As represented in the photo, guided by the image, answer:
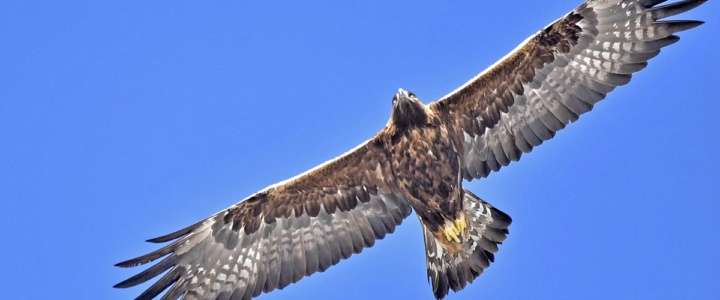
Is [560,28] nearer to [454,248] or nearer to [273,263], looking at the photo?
[454,248]

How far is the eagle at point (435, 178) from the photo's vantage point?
13.1 meters

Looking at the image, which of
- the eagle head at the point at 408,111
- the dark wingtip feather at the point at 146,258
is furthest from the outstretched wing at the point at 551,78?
the dark wingtip feather at the point at 146,258

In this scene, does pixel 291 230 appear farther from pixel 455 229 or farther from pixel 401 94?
pixel 401 94

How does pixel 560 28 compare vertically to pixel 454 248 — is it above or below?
above

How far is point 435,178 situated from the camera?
1312 centimetres

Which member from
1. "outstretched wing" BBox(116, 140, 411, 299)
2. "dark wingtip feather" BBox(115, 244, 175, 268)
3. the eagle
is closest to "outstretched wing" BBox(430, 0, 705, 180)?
the eagle

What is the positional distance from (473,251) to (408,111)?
1843mm

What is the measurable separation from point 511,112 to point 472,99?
1.73 ft

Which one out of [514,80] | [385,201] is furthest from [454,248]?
[514,80]

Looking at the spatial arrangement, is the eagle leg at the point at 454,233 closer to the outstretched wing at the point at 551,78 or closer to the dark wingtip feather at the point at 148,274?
→ the outstretched wing at the point at 551,78

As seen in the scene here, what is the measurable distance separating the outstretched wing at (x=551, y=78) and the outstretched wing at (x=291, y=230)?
3.67ft

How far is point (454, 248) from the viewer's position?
44.1 feet

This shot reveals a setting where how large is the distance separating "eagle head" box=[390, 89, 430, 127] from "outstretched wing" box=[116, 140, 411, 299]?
51cm

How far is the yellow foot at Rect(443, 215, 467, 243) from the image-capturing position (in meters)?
13.2
